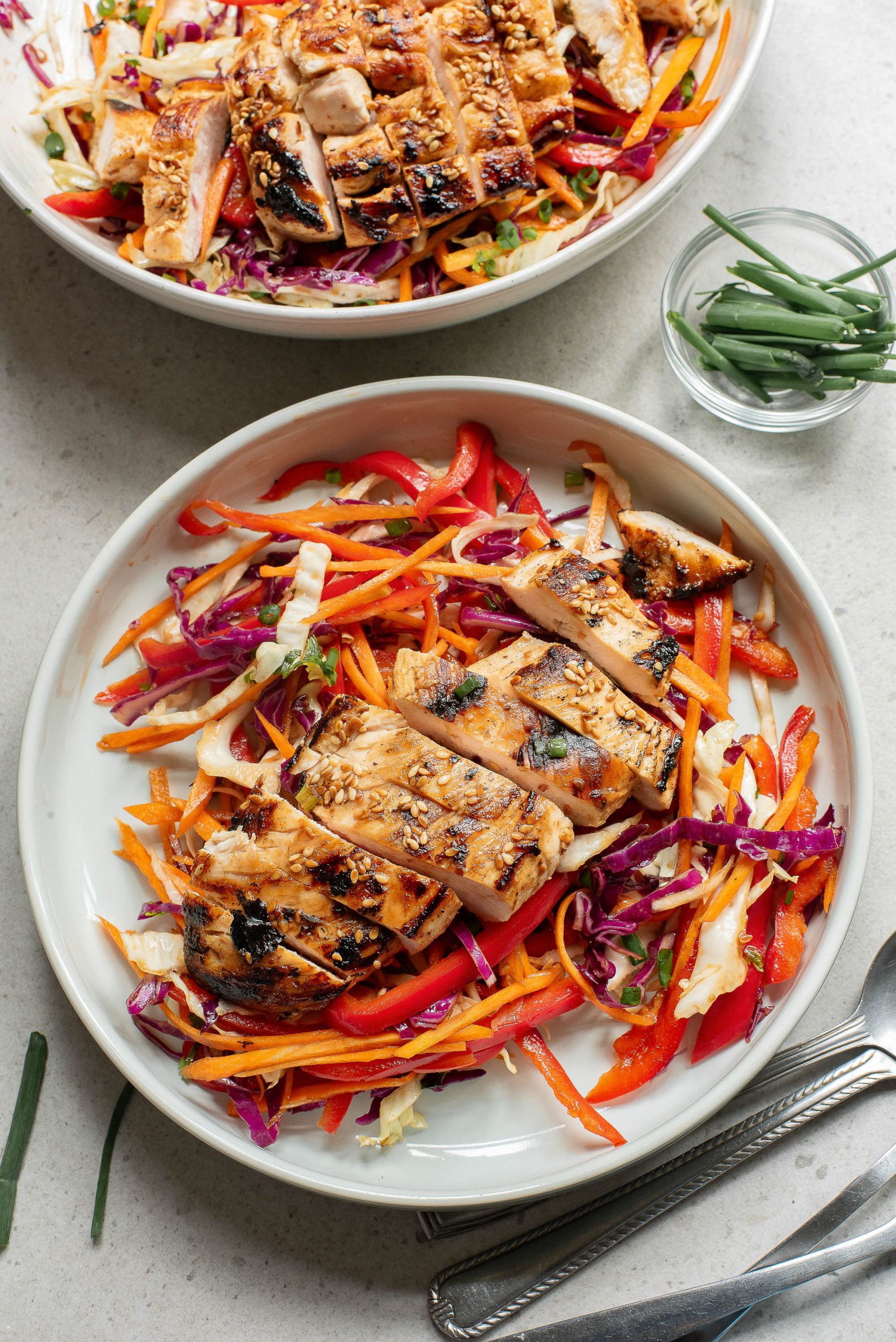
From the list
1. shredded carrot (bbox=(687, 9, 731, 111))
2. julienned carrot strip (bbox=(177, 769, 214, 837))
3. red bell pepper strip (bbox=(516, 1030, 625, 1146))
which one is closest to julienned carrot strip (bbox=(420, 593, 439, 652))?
julienned carrot strip (bbox=(177, 769, 214, 837))

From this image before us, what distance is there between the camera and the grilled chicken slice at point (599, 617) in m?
2.64

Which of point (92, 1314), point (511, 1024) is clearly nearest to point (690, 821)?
point (511, 1024)

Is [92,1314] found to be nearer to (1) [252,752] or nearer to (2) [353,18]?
(1) [252,752]

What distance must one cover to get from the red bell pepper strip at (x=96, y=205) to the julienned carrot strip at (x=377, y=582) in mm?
1375

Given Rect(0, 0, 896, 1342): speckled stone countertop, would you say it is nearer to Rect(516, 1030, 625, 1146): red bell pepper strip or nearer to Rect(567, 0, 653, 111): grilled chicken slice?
Rect(567, 0, 653, 111): grilled chicken slice

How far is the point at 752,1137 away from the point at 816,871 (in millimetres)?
831

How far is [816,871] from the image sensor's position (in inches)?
107

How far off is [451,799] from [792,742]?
40.5 inches

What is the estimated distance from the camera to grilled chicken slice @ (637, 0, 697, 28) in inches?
120

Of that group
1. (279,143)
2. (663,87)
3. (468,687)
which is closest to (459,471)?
(468,687)

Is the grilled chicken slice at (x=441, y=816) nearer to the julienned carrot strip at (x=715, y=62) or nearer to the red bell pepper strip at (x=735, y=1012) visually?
the red bell pepper strip at (x=735, y=1012)

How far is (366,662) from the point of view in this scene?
2.84m

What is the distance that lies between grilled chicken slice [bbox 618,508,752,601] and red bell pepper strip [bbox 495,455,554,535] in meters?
0.25

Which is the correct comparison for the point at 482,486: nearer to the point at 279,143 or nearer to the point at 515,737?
the point at 515,737
